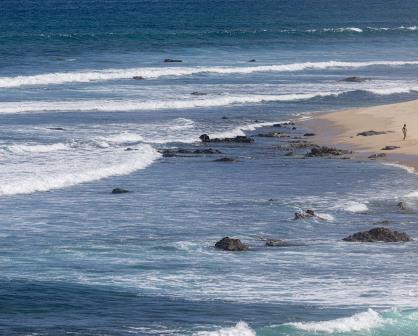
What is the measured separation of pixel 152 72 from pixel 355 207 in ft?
134

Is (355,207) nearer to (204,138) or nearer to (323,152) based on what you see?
(323,152)

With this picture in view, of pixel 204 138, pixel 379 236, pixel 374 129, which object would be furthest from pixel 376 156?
pixel 379 236

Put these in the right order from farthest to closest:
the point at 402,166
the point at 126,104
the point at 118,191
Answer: the point at 126,104
the point at 402,166
the point at 118,191

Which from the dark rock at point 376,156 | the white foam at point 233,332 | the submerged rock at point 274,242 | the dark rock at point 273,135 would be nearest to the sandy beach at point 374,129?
the dark rock at point 376,156

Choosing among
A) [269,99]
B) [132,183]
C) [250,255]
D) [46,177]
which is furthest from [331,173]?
[269,99]

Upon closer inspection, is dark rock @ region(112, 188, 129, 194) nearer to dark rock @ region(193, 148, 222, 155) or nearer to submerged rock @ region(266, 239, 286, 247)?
submerged rock @ region(266, 239, 286, 247)

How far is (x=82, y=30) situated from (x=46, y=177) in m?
69.1

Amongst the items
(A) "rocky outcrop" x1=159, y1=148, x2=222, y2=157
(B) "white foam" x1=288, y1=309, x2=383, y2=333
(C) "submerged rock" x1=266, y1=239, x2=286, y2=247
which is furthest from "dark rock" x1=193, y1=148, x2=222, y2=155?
(B) "white foam" x1=288, y1=309, x2=383, y2=333

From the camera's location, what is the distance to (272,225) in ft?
93.6

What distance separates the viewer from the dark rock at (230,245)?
2588 centimetres

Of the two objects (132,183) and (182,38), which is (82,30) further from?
(132,183)

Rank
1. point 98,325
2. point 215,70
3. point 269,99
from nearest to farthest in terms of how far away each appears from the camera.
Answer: point 98,325 → point 269,99 → point 215,70

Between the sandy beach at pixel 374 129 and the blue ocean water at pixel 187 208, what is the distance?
1672 mm

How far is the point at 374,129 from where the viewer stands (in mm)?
46656
